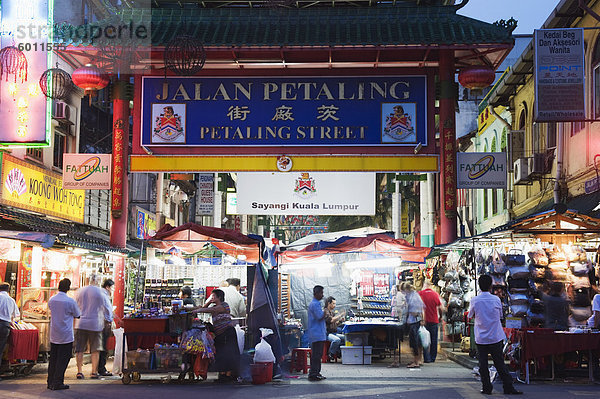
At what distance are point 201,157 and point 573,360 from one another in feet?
32.8

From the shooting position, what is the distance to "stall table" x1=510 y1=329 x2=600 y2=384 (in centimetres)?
1443

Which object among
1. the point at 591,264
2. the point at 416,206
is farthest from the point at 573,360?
the point at 416,206

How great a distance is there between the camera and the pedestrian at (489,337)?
1311 centimetres

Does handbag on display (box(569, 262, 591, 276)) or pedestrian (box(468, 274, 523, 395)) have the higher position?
handbag on display (box(569, 262, 591, 276))

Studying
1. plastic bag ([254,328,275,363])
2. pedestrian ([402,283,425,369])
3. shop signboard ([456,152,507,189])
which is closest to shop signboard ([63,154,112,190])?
plastic bag ([254,328,275,363])

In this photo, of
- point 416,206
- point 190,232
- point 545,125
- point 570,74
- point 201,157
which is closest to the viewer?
Result: point 570,74

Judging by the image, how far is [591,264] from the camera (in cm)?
1534

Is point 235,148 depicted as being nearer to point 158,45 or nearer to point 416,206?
point 158,45

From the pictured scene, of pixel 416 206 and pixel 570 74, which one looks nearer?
pixel 570 74

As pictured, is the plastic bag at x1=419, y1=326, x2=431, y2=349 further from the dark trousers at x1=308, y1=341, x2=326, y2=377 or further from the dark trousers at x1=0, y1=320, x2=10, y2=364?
the dark trousers at x1=0, y1=320, x2=10, y2=364

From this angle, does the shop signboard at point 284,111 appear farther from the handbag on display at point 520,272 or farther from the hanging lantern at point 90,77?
the handbag on display at point 520,272

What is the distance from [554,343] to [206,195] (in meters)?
24.8

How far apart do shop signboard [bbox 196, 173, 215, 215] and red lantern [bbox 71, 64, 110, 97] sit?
17486 millimetres

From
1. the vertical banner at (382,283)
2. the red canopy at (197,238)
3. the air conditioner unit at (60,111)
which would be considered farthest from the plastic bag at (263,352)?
the air conditioner unit at (60,111)
